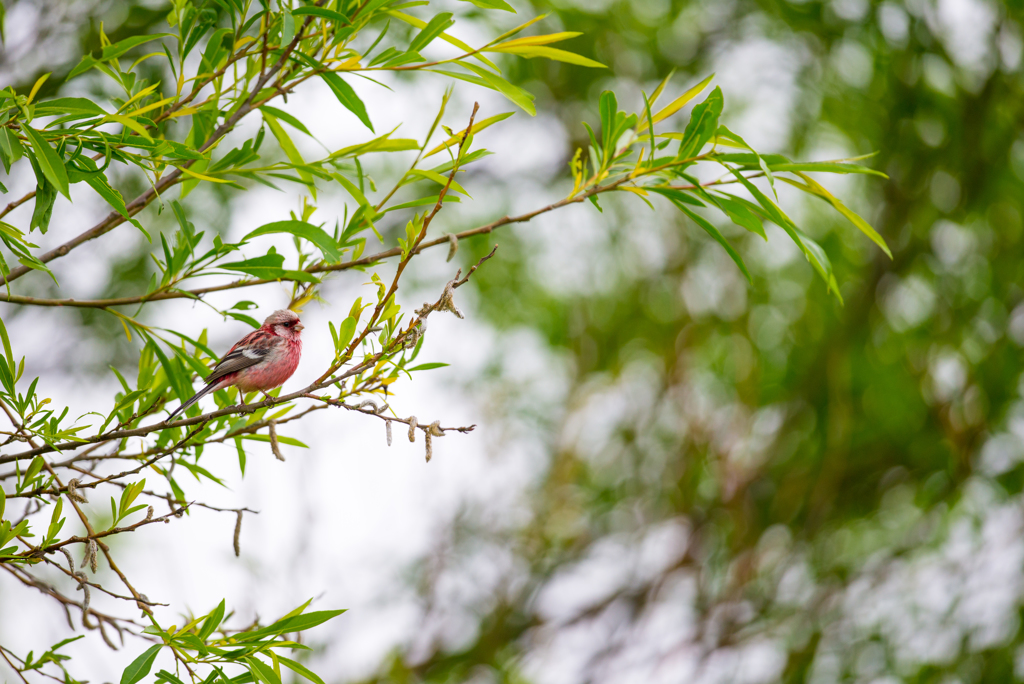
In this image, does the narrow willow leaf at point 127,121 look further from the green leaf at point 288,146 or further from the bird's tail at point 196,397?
the bird's tail at point 196,397

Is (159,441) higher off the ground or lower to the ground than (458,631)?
lower

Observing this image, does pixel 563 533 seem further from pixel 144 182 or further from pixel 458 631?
pixel 144 182

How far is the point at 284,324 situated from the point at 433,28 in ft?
3.10

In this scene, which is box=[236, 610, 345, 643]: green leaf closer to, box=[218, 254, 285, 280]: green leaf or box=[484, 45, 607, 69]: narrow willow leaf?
box=[218, 254, 285, 280]: green leaf

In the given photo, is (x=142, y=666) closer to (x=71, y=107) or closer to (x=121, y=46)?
(x=71, y=107)

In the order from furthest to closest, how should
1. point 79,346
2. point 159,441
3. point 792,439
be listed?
point 792,439, point 79,346, point 159,441

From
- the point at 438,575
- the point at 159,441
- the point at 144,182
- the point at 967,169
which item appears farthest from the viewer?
the point at 438,575

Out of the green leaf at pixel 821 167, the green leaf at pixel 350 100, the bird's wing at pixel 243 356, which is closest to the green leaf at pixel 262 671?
the bird's wing at pixel 243 356

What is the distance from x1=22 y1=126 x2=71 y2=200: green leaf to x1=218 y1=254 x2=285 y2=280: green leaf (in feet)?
1.25

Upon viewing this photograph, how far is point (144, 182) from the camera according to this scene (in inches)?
134

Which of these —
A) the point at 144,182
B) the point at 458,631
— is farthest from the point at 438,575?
the point at 144,182

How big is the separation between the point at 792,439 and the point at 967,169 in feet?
6.14

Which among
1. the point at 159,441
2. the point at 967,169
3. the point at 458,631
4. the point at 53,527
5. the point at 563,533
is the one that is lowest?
the point at 53,527

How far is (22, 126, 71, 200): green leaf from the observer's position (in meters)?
1.20
